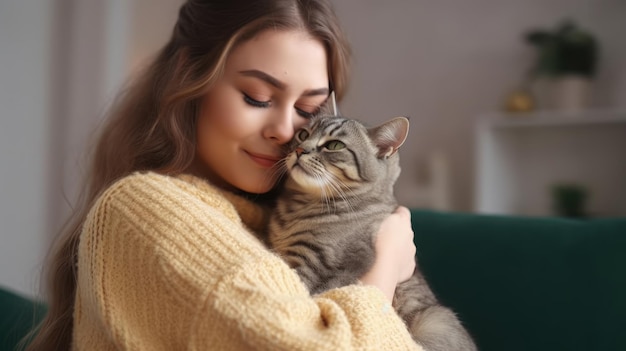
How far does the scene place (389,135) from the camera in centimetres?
127

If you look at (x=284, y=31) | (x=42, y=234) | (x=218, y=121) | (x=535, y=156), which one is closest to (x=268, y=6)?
(x=284, y=31)

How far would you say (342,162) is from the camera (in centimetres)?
127

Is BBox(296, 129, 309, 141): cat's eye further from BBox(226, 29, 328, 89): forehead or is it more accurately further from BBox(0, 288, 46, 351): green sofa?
BBox(0, 288, 46, 351): green sofa

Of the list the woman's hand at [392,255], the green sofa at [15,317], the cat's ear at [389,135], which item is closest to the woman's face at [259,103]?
the cat's ear at [389,135]

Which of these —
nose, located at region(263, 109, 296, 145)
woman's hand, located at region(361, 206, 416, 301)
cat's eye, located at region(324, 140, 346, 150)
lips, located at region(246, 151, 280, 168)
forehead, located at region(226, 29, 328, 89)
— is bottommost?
woman's hand, located at region(361, 206, 416, 301)

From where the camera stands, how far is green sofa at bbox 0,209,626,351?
135cm

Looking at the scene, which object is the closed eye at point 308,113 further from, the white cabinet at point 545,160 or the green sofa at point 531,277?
the white cabinet at point 545,160

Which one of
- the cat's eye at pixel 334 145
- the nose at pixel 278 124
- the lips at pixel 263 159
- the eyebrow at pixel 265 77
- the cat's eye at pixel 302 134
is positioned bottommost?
the lips at pixel 263 159

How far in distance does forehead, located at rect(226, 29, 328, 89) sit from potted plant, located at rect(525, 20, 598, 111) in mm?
2000

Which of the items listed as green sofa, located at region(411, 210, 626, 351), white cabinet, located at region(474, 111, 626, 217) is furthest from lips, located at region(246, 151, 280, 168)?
white cabinet, located at region(474, 111, 626, 217)

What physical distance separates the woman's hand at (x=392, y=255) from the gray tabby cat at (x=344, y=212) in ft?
0.06

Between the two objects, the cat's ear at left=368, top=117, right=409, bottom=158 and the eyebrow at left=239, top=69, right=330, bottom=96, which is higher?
the eyebrow at left=239, top=69, right=330, bottom=96

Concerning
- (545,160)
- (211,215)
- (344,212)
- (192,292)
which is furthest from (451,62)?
(192,292)

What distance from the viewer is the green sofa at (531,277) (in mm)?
1348
